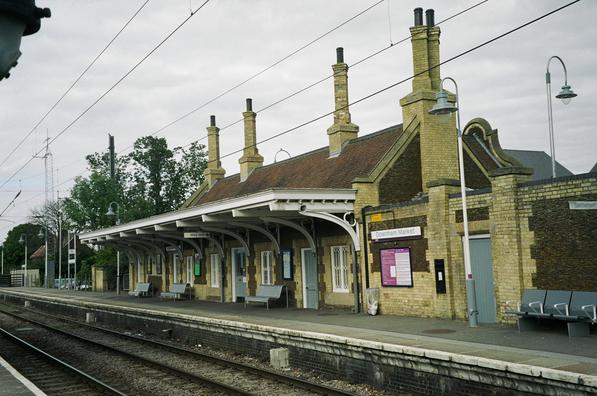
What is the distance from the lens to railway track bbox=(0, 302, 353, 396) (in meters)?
10.1

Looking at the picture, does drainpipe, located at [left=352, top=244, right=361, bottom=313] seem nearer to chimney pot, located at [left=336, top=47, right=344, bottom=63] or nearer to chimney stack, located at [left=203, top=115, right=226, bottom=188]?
chimney pot, located at [left=336, top=47, right=344, bottom=63]

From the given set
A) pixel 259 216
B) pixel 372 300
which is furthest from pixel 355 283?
pixel 259 216

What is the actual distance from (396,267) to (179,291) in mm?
14215

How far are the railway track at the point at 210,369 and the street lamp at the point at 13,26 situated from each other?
7.92 metres

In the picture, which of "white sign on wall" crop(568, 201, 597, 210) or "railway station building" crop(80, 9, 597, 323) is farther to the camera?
"railway station building" crop(80, 9, 597, 323)

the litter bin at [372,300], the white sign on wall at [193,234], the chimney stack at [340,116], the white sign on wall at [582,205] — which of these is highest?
the chimney stack at [340,116]

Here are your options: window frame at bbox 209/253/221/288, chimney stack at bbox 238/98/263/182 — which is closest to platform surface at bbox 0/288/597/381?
window frame at bbox 209/253/221/288

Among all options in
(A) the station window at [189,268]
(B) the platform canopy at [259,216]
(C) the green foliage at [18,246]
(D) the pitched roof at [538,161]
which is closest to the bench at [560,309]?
(B) the platform canopy at [259,216]

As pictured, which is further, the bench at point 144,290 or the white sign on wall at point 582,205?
the bench at point 144,290

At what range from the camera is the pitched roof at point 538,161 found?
4216 cm

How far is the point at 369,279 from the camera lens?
655 inches

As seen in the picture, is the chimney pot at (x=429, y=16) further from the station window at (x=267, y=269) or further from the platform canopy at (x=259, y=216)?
the station window at (x=267, y=269)

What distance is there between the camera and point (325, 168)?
2245 centimetres

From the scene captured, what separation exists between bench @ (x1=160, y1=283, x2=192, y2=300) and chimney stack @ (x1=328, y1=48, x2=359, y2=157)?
31.7 ft
